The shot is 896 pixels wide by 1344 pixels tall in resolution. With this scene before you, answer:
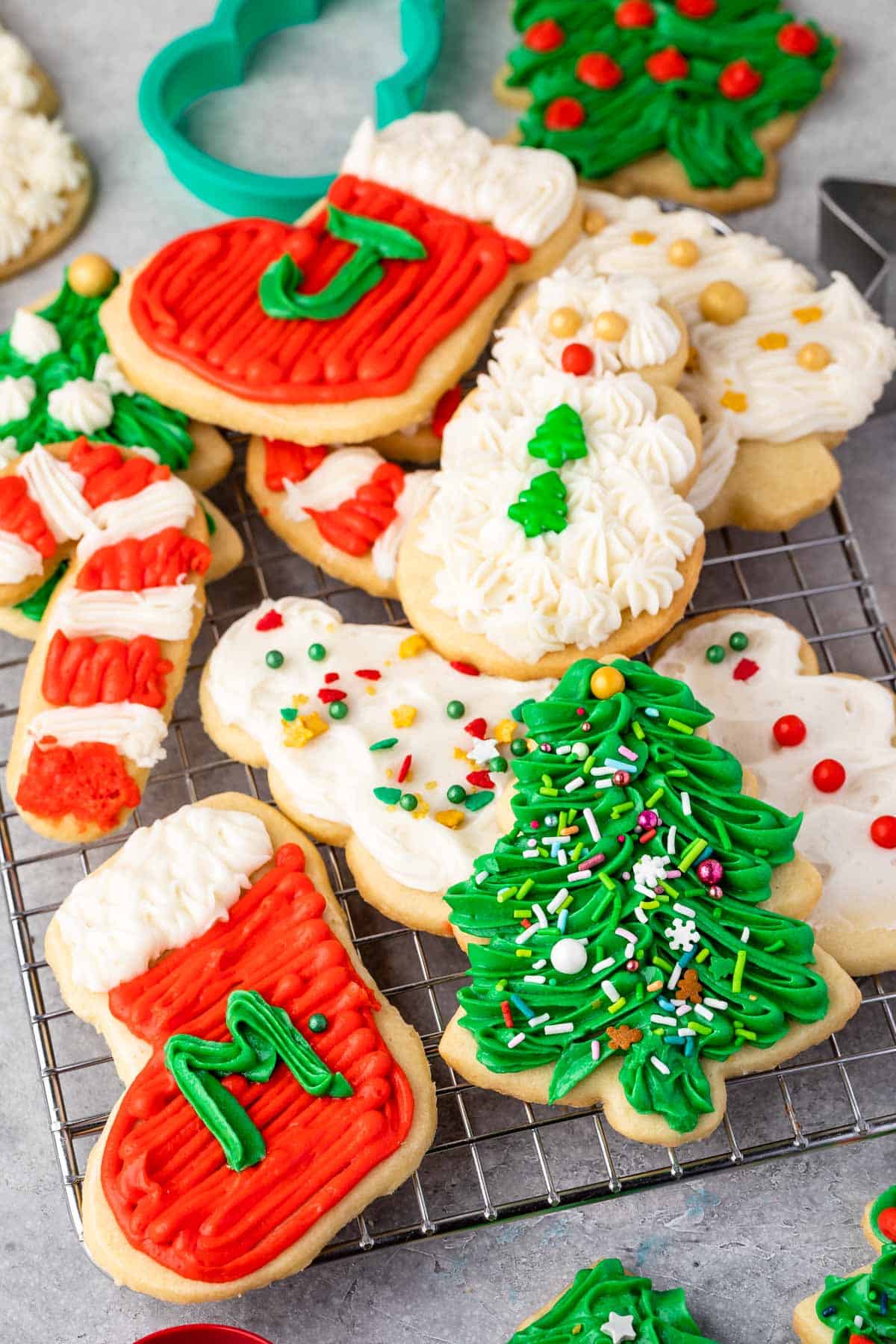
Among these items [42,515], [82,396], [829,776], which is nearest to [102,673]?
[42,515]

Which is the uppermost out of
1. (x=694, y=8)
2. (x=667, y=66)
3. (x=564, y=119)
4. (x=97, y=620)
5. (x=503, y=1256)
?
(x=694, y=8)

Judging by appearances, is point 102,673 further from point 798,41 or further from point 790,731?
point 798,41

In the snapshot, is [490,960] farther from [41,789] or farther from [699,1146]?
[41,789]

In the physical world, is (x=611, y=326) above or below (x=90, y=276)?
above

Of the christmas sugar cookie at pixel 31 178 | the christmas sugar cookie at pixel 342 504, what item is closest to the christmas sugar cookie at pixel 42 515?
the christmas sugar cookie at pixel 342 504

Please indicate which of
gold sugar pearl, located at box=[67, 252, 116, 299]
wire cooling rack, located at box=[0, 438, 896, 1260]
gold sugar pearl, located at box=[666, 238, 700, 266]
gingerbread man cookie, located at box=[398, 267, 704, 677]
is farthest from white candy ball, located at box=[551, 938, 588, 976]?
gold sugar pearl, located at box=[67, 252, 116, 299]

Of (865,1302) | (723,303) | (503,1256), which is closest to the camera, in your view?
(865,1302)

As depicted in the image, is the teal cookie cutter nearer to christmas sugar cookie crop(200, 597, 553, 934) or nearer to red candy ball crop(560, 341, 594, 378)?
red candy ball crop(560, 341, 594, 378)
